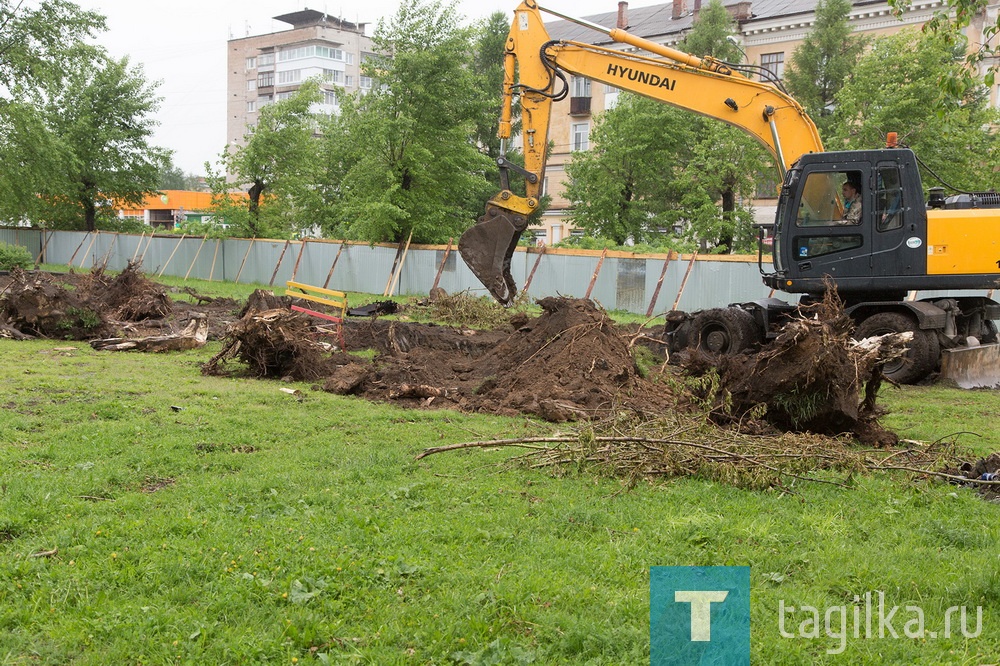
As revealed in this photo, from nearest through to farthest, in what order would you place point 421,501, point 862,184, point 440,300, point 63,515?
1. point 63,515
2. point 421,501
3. point 862,184
4. point 440,300

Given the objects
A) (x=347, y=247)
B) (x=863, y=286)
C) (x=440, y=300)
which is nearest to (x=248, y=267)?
(x=347, y=247)

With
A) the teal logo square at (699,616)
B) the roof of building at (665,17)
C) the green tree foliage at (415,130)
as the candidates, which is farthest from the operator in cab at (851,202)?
the roof of building at (665,17)

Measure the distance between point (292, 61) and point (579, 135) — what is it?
142 feet

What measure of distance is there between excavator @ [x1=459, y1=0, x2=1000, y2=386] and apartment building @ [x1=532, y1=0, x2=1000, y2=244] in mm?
22069

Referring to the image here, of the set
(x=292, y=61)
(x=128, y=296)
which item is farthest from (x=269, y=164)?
(x=292, y=61)

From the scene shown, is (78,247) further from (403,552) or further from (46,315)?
(403,552)

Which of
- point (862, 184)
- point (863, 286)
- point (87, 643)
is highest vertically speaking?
point (862, 184)

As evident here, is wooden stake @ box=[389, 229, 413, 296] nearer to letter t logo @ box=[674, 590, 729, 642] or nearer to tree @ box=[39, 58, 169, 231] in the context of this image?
tree @ box=[39, 58, 169, 231]

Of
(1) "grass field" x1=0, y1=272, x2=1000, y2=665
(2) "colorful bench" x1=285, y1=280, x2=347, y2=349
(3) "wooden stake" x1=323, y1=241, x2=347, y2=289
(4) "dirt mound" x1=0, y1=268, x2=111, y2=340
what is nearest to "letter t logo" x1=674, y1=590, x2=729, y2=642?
(1) "grass field" x1=0, y1=272, x2=1000, y2=665

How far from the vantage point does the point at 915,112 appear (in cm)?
2570

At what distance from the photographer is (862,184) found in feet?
41.5

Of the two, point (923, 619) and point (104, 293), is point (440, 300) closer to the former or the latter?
point (104, 293)

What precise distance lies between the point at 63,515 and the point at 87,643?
1.82 metres

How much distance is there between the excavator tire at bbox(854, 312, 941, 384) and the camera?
41.8 feet
